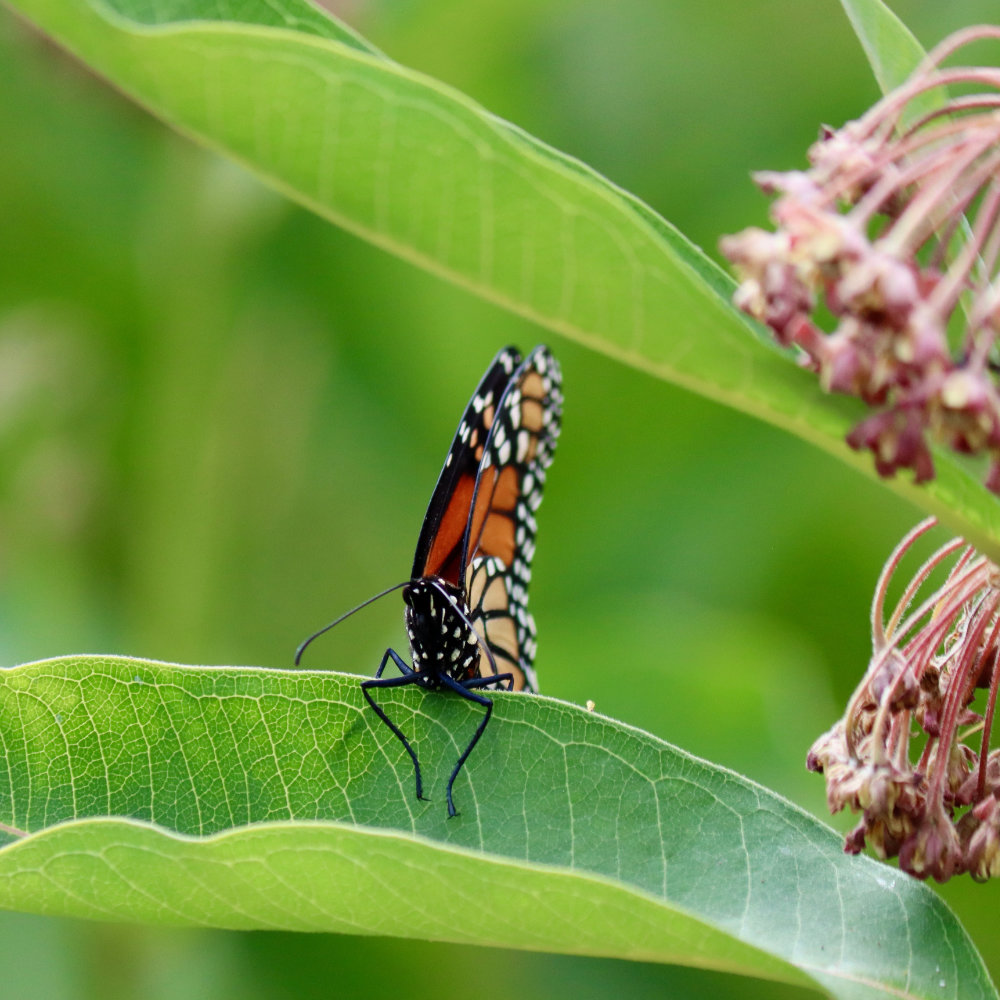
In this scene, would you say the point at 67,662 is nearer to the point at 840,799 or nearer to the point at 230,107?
the point at 230,107

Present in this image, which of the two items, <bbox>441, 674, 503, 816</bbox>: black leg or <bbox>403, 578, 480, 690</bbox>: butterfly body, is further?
<bbox>403, 578, 480, 690</bbox>: butterfly body

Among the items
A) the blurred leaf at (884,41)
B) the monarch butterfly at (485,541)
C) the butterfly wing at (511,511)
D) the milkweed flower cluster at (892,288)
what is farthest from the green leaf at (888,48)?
the butterfly wing at (511,511)

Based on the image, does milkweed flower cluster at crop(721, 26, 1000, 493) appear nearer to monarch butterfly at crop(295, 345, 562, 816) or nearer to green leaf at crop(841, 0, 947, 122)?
green leaf at crop(841, 0, 947, 122)

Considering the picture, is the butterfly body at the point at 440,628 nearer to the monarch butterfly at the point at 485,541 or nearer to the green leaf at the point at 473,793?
the monarch butterfly at the point at 485,541

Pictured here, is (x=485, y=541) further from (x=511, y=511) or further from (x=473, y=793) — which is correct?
(x=473, y=793)

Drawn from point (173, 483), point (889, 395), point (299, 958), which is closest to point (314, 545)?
point (173, 483)

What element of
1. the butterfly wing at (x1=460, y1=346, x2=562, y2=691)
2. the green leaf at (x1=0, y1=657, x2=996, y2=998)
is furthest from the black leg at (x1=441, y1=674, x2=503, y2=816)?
the butterfly wing at (x1=460, y1=346, x2=562, y2=691)

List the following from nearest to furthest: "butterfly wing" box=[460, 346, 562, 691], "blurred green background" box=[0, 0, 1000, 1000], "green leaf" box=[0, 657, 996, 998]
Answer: "green leaf" box=[0, 657, 996, 998] < "butterfly wing" box=[460, 346, 562, 691] < "blurred green background" box=[0, 0, 1000, 1000]
